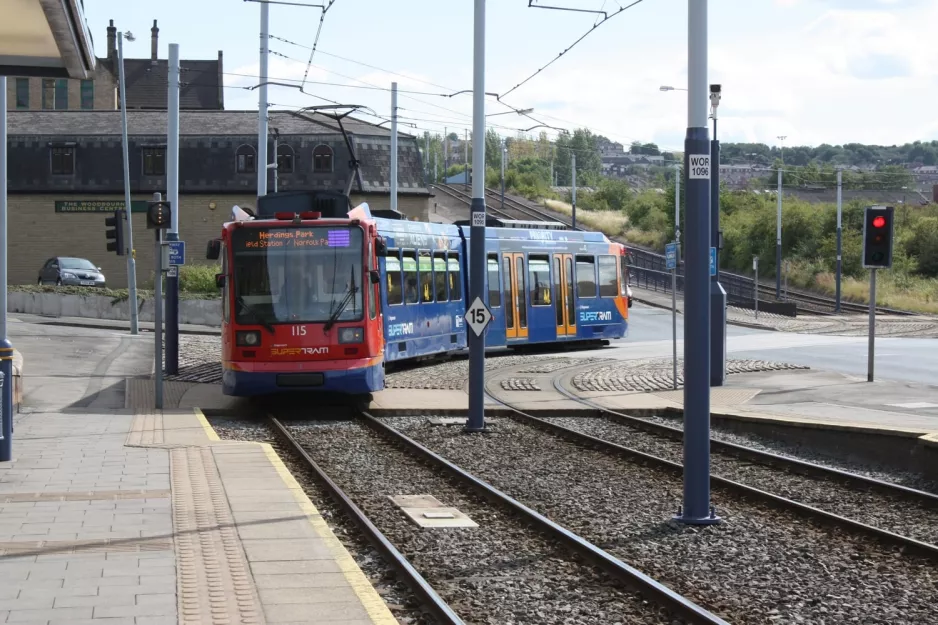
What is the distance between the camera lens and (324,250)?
1917 centimetres

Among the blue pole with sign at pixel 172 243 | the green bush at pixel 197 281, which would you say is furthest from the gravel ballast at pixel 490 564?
the green bush at pixel 197 281

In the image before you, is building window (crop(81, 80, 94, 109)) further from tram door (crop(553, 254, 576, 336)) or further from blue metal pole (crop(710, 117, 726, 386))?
blue metal pole (crop(710, 117, 726, 386))

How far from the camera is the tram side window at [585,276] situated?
111 feet

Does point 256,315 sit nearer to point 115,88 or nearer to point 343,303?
point 343,303

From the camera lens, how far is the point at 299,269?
19125mm

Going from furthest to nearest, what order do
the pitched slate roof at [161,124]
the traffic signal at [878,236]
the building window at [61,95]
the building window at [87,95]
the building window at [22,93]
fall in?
the building window at [87,95] < the building window at [61,95] < the building window at [22,93] < the pitched slate roof at [161,124] < the traffic signal at [878,236]

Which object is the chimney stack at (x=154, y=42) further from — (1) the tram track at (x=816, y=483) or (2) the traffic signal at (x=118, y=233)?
(1) the tram track at (x=816, y=483)

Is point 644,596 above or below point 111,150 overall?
below

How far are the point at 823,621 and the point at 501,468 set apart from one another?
22.6 feet

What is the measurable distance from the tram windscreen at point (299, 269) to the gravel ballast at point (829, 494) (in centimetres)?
457

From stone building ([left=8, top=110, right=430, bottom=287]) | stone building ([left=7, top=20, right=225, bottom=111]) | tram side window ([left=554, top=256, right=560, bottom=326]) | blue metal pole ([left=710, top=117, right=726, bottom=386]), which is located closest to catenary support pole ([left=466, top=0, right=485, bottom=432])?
blue metal pole ([left=710, top=117, right=726, bottom=386])

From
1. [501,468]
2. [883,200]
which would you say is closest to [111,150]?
[501,468]

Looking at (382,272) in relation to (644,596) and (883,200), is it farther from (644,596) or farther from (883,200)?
(883,200)

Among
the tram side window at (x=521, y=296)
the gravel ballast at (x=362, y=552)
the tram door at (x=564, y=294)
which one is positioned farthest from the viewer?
the tram door at (x=564, y=294)
